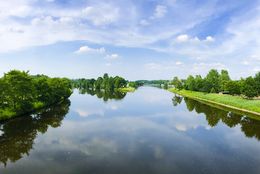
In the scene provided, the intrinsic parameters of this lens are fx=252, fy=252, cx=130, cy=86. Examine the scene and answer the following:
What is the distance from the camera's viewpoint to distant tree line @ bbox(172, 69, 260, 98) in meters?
75.4

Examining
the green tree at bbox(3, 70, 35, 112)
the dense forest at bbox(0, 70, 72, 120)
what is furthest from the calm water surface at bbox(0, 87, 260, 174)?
the green tree at bbox(3, 70, 35, 112)

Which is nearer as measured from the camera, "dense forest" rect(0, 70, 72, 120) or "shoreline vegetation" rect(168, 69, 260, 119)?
"dense forest" rect(0, 70, 72, 120)

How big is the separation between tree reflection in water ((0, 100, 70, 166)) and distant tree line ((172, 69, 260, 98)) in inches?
2194

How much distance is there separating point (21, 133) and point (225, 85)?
7759 cm

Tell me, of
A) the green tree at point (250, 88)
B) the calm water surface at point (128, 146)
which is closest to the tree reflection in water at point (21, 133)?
the calm water surface at point (128, 146)

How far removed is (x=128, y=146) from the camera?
30.9m

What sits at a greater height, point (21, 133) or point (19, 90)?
point (19, 90)

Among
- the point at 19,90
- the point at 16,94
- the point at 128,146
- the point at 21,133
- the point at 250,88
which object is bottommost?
the point at 21,133

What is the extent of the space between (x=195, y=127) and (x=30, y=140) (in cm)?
2664

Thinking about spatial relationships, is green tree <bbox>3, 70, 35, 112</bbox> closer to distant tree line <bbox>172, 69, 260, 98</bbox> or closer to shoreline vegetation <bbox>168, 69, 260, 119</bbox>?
shoreline vegetation <bbox>168, 69, 260, 119</bbox>

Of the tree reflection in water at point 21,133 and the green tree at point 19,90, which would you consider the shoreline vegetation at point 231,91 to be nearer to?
the tree reflection in water at point 21,133

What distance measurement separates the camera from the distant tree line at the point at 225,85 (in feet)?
247

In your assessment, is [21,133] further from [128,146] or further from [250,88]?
[250,88]

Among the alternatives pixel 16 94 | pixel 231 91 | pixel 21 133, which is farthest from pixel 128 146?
pixel 231 91
